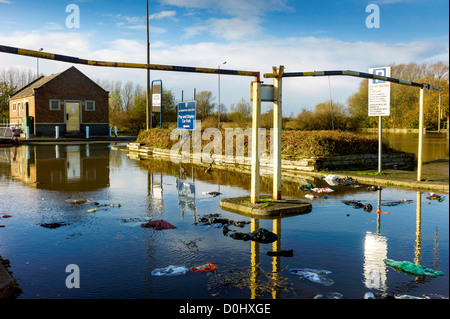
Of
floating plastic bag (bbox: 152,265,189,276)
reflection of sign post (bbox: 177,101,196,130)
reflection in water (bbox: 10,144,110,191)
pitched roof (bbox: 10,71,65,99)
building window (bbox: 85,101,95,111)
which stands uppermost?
pitched roof (bbox: 10,71,65,99)

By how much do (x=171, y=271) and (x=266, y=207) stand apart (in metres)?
3.64

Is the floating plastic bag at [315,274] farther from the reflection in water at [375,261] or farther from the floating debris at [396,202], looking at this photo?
the floating debris at [396,202]

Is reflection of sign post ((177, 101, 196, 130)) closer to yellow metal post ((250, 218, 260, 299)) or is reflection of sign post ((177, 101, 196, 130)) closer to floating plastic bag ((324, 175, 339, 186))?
floating plastic bag ((324, 175, 339, 186))

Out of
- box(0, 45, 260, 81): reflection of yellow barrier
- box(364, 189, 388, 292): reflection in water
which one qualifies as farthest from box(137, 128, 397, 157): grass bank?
box(364, 189, 388, 292): reflection in water

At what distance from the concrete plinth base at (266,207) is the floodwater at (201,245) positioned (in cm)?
21

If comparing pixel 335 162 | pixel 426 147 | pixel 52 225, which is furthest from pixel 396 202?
pixel 426 147

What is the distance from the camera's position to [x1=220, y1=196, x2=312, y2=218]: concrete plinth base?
8203mm

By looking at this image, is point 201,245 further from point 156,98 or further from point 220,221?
point 156,98

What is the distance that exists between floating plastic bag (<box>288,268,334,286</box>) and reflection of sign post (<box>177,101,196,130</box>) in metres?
13.1

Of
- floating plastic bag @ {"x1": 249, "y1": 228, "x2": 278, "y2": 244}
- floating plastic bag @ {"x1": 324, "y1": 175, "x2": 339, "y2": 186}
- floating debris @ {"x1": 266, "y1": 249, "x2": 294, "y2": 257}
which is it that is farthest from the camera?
floating plastic bag @ {"x1": 324, "y1": 175, "x2": 339, "y2": 186}

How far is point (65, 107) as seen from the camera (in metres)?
45.3

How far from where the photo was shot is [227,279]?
4766 mm

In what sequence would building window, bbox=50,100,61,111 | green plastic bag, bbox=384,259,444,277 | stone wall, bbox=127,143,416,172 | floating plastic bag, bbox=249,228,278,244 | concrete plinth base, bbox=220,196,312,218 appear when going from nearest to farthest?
green plastic bag, bbox=384,259,444,277 → floating plastic bag, bbox=249,228,278,244 → concrete plinth base, bbox=220,196,312,218 → stone wall, bbox=127,143,416,172 → building window, bbox=50,100,61,111

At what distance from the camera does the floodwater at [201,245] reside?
4.54 meters
